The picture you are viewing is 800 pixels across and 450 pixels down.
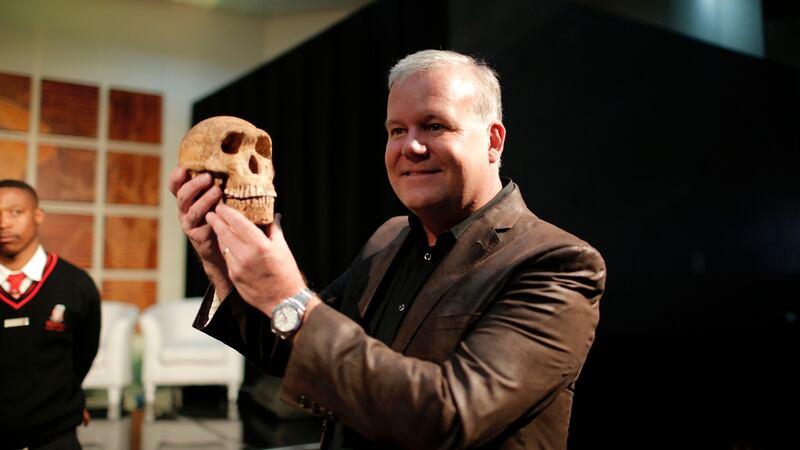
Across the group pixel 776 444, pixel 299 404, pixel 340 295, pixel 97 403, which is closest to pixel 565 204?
pixel 776 444

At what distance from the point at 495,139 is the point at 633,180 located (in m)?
3.30

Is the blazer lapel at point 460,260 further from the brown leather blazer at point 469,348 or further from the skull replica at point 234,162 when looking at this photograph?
the skull replica at point 234,162

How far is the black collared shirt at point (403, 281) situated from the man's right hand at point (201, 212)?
31cm

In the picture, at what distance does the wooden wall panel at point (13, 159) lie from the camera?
664cm

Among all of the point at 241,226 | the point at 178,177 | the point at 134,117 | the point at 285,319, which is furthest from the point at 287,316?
the point at 134,117

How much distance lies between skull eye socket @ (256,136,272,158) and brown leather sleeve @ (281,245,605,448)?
0.48 metres

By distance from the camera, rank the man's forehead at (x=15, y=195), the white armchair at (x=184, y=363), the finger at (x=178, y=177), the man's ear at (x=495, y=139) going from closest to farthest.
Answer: the finger at (x=178, y=177)
the man's ear at (x=495, y=139)
the man's forehead at (x=15, y=195)
the white armchair at (x=184, y=363)

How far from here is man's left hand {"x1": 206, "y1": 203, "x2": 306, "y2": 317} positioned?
1009mm

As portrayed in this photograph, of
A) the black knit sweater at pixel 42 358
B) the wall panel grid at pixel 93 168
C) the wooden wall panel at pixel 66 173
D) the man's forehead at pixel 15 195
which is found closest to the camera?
the black knit sweater at pixel 42 358

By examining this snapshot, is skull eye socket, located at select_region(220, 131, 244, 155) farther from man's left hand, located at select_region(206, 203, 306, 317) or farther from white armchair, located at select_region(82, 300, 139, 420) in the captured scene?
white armchair, located at select_region(82, 300, 139, 420)

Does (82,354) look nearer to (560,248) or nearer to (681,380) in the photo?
(560,248)

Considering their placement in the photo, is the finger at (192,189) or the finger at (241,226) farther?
the finger at (192,189)

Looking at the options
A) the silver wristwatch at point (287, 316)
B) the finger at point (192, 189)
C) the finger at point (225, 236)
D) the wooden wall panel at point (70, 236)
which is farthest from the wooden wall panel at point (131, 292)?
the silver wristwatch at point (287, 316)

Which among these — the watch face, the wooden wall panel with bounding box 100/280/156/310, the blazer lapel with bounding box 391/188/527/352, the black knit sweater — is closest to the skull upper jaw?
the watch face
